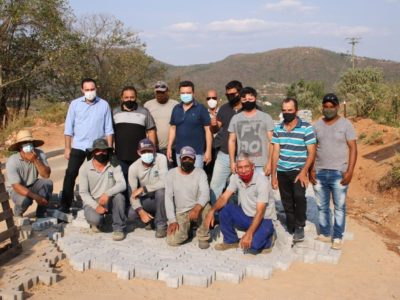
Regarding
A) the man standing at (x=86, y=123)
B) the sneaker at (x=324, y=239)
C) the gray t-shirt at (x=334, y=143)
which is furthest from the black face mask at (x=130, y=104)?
the sneaker at (x=324, y=239)

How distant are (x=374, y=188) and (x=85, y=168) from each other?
19.7ft

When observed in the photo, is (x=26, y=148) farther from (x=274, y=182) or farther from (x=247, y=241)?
(x=274, y=182)

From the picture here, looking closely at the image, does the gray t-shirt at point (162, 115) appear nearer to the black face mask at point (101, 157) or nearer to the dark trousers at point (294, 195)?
the black face mask at point (101, 157)

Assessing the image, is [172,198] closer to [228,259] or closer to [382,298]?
[228,259]

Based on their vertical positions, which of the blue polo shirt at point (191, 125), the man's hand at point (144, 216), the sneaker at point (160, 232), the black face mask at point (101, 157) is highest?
the blue polo shirt at point (191, 125)

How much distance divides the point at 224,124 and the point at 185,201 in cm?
128

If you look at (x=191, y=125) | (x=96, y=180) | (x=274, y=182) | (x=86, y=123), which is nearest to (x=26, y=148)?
(x=86, y=123)

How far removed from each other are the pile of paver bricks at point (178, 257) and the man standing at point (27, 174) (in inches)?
27.8

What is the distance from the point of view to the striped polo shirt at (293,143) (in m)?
5.29

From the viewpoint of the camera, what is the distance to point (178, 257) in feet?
17.1

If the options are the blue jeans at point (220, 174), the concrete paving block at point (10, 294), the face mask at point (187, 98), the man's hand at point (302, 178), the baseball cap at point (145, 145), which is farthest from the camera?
the blue jeans at point (220, 174)

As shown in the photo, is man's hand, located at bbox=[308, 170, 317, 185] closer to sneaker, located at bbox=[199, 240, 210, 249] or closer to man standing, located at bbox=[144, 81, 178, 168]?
sneaker, located at bbox=[199, 240, 210, 249]

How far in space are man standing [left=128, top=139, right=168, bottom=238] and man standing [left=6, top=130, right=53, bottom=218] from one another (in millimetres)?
1325

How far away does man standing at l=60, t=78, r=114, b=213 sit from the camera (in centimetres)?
604
